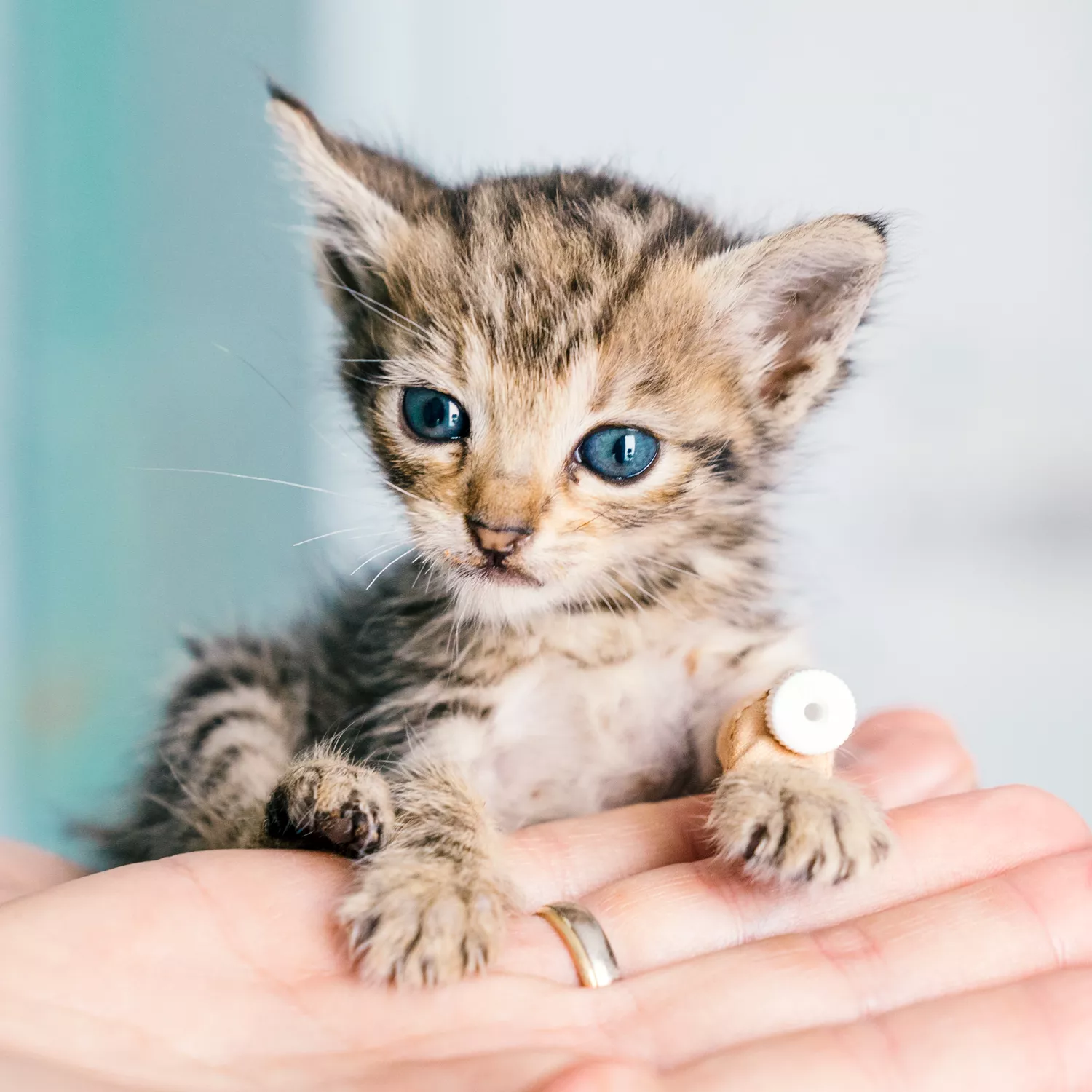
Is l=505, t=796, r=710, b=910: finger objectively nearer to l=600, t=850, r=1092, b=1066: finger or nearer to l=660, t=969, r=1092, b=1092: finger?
l=600, t=850, r=1092, b=1066: finger

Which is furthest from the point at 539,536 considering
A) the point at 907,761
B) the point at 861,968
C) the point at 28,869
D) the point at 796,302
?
the point at 28,869

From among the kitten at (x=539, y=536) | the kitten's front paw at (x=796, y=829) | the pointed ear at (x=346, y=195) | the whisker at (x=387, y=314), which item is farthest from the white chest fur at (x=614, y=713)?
the pointed ear at (x=346, y=195)

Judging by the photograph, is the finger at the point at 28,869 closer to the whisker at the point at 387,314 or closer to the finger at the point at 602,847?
the finger at the point at 602,847

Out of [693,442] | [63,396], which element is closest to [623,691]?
[693,442]

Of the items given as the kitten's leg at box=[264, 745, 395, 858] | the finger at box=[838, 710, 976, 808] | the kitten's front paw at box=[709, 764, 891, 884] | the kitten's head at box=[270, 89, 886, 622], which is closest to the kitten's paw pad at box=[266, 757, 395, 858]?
the kitten's leg at box=[264, 745, 395, 858]

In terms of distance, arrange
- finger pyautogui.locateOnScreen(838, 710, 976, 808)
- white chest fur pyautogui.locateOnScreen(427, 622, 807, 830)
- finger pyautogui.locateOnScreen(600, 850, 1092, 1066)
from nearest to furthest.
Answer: finger pyautogui.locateOnScreen(600, 850, 1092, 1066) < white chest fur pyautogui.locateOnScreen(427, 622, 807, 830) < finger pyautogui.locateOnScreen(838, 710, 976, 808)
